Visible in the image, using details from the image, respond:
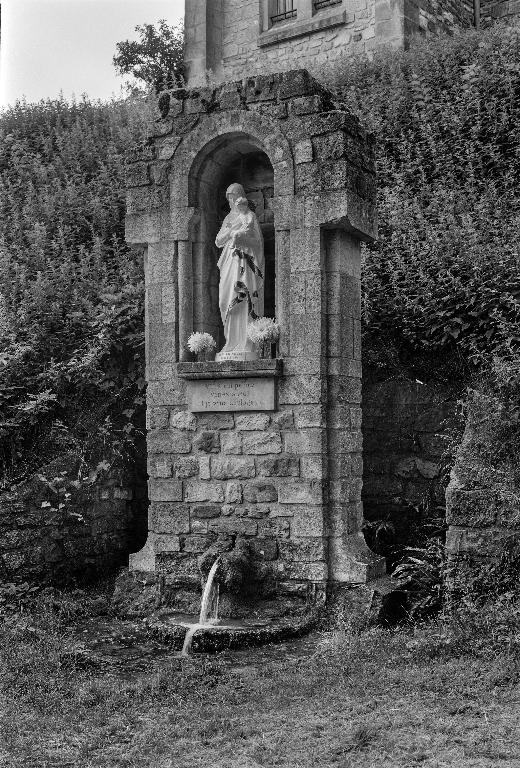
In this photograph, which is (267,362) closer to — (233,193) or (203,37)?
(233,193)

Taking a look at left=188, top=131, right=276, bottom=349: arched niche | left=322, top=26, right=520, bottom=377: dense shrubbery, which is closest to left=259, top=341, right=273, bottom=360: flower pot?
left=188, top=131, right=276, bottom=349: arched niche

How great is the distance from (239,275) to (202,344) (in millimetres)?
650

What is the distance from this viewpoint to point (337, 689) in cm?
499

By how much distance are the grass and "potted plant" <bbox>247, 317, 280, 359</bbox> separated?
7.55ft

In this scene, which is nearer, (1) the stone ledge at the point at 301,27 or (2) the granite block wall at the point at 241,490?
(2) the granite block wall at the point at 241,490

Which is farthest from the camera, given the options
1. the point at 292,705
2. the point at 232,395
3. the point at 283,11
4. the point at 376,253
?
the point at 283,11

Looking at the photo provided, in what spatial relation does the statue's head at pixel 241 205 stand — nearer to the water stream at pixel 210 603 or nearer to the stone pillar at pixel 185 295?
the stone pillar at pixel 185 295

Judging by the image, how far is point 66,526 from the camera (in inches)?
306

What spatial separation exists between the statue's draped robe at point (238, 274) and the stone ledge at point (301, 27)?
31.8 ft

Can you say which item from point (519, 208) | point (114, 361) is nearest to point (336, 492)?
point (114, 361)

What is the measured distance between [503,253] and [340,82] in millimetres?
6648

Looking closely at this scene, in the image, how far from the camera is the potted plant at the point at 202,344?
7.27m

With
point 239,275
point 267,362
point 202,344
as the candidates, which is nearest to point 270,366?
point 267,362

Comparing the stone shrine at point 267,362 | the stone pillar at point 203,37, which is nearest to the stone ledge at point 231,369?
the stone shrine at point 267,362
